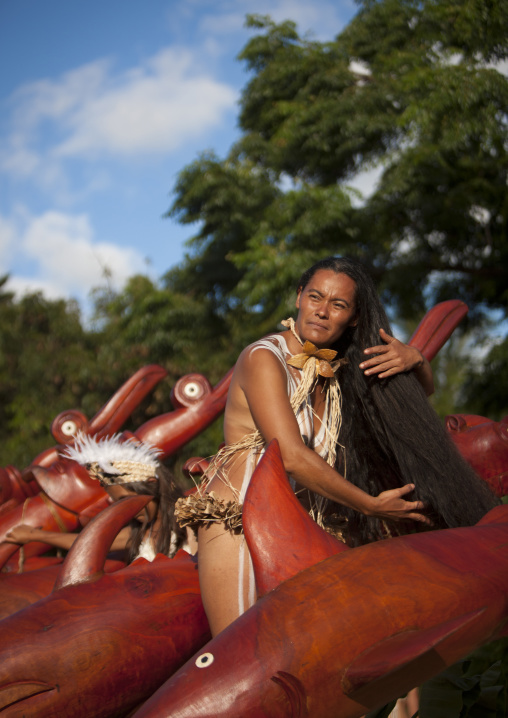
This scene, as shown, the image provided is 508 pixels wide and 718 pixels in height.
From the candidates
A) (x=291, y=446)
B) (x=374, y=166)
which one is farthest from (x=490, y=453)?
(x=374, y=166)

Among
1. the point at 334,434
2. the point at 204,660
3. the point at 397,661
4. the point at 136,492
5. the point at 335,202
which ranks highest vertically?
the point at 335,202

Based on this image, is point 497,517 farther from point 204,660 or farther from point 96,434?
point 96,434

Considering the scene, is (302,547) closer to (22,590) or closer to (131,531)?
(22,590)

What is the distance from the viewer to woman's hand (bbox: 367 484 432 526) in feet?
5.35

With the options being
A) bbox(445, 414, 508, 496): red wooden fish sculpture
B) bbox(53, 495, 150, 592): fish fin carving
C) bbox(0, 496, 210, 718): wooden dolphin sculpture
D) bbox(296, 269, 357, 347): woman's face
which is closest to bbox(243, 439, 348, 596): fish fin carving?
bbox(296, 269, 357, 347): woman's face

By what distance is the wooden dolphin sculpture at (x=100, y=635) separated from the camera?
1.67 m

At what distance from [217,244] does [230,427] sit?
8527 mm

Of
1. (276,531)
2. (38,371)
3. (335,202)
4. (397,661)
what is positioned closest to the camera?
(397,661)

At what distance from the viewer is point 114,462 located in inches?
115

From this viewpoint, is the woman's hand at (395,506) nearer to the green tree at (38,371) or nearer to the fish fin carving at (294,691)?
the fish fin carving at (294,691)

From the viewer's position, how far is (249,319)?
1010 centimetres

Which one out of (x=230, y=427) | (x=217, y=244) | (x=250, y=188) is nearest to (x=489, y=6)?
(x=250, y=188)

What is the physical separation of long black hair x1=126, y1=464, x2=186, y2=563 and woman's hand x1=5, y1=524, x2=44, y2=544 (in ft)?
1.43

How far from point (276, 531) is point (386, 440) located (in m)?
0.65
